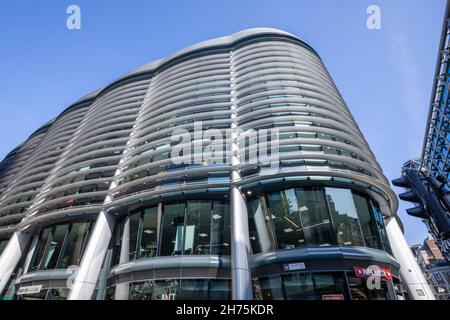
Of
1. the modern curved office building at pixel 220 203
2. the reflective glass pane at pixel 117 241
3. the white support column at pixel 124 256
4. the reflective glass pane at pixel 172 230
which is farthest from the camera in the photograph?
the reflective glass pane at pixel 117 241

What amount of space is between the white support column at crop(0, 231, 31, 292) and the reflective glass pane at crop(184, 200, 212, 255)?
754 inches

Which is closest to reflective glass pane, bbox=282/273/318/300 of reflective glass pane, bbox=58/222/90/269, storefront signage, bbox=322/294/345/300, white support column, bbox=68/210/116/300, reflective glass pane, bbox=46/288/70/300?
storefront signage, bbox=322/294/345/300

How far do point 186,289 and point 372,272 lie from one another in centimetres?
1171

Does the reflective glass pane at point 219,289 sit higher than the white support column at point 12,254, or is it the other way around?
the white support column at point 12,254

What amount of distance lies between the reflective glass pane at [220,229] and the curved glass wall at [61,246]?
13.0 meters

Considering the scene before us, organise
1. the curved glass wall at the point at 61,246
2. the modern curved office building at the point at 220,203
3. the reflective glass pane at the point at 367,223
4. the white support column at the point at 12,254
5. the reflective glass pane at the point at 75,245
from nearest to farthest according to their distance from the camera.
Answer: the modern curved office building at the point at 220,203 → the reflective glass pane at the point at 367,223 → the reflective glass pane at the point at 75,245 → the curved glass wall at the point at 61,246 → the white support column at the point at 12,254

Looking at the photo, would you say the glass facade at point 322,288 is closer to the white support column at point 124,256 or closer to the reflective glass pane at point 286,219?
the reflective glass pane at point 286,219

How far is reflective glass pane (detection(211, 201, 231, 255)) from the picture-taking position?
58.4ft

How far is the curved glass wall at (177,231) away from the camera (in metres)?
18.1

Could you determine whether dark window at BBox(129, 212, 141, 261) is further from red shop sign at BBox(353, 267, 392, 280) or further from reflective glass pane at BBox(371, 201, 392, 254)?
reflective glass pane at BBox(371, 201, 392, 254)

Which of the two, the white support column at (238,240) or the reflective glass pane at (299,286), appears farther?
the white support column at (238,240)

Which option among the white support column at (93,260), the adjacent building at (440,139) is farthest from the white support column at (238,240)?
the adjacent building at (440,139)

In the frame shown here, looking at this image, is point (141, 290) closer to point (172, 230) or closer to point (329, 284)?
point (172, 230)
